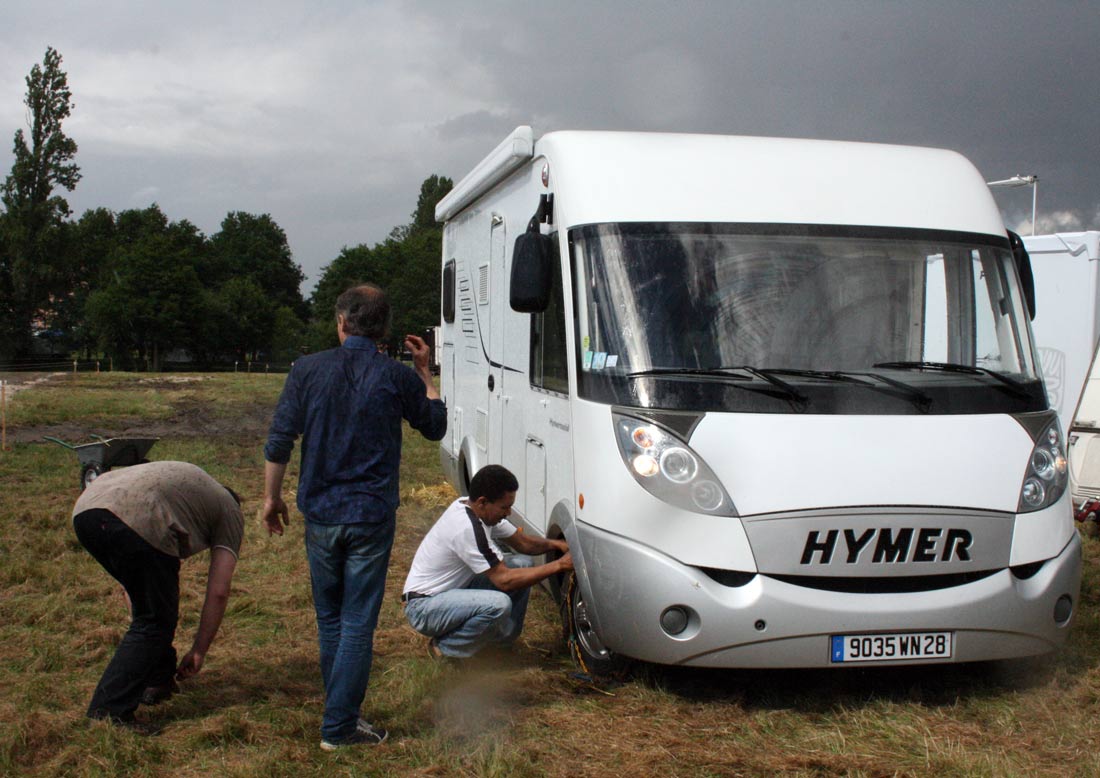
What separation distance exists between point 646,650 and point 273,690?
184 cm

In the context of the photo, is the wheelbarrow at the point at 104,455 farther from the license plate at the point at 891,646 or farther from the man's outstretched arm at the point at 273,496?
the license plate at the point at 891,646

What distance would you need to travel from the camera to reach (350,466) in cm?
445

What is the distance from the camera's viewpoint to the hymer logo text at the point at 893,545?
15.6 feet

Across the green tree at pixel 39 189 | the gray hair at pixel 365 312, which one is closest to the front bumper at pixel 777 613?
the gray hair at pixel 365 312

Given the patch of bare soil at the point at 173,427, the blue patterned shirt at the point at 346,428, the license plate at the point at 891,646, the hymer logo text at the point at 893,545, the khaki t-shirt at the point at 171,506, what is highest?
the blue patterned shirt at the point at 346,428

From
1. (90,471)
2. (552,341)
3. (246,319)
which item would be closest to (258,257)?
(246,319)

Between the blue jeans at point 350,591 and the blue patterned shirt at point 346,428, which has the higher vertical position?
the blue patterned shirt at point 346,428

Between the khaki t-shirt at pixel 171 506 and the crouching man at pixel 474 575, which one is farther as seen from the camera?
the crouching man at pixel 474 575

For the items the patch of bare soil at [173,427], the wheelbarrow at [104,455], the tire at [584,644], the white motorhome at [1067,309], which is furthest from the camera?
the patch of bare soil at [173,427]

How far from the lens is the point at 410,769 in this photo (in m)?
4.37

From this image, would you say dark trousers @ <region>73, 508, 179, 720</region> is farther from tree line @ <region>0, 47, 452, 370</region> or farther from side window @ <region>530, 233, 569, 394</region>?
tree line @ <region>0, 47, 452, 370</region>

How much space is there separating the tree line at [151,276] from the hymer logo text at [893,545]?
159ft

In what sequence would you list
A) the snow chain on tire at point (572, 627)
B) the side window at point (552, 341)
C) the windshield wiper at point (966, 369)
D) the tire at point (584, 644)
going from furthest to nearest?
the side window at point (552, 341) → the snow chain on tire at point (572, 627) → the tire at point (584, 644) → the windshield wiper at point (966, 369)

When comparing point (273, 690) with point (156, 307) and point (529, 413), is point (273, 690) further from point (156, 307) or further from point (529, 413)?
point (156, 307)
